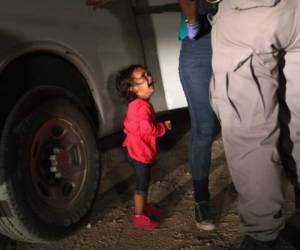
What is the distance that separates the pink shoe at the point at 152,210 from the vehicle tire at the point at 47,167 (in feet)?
1.07

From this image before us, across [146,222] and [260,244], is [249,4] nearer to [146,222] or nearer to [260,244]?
[260,244]

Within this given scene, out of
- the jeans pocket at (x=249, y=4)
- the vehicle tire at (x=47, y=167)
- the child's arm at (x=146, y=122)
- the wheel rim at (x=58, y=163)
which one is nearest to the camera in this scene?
the jeans pocket at (x=249, y=4)

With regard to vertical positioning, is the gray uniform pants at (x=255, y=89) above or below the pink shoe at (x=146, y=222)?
above

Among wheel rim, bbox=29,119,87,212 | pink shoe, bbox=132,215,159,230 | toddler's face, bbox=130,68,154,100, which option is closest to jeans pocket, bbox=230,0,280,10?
toddler's face, bbox=130,68,154,100

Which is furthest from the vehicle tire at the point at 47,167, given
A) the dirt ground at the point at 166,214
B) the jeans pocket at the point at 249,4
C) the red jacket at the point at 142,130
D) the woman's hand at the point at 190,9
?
the jeans pocket at the point at 249,4

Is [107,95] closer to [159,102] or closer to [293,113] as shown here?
[159,102]

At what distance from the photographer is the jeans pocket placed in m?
1.89

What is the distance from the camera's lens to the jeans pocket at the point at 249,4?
1.89 metres

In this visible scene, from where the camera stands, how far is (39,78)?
2.68 meters

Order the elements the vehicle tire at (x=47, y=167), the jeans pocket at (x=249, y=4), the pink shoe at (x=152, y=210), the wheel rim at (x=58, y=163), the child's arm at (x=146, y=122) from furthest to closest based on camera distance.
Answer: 1. the pink shoe at (x=152, y=210)
2. the child's arm at (x=146, y=122)
3. the wheel rim at (x=58, y=163)
4. the vehicle tire at (x=47, y=167)
5. the jeans pocket at (x=249, y=4)

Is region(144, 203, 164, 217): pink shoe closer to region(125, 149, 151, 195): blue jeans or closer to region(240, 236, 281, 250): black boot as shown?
region(125, 149, 151, 195): blue jeans

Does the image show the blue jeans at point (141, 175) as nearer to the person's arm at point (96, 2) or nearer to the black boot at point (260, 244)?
the black boot at point (260, 244)

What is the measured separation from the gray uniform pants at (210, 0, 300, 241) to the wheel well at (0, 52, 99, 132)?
105 centimetres

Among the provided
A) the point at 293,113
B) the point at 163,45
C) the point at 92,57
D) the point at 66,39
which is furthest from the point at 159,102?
the point at 293,113
